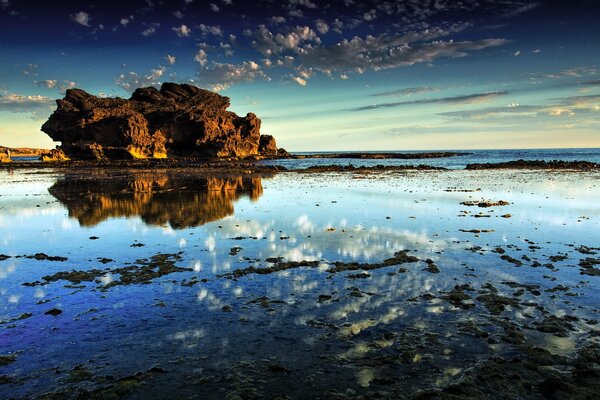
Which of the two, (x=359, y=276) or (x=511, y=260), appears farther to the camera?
(x=511, y=260)

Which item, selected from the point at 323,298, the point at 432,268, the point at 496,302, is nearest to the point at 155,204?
the point at 323,298

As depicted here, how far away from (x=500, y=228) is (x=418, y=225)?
13.2 feet

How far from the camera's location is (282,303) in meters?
9.88

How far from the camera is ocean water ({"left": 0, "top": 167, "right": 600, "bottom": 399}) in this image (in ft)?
21.9

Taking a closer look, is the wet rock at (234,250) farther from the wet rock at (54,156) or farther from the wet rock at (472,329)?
the wet rock at (54,156)

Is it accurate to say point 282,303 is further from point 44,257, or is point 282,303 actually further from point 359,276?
point 44,257

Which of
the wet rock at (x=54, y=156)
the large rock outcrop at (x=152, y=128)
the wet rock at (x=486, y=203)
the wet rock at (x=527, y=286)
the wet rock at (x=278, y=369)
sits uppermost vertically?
the large rock outcrop at (x=152, y=128)

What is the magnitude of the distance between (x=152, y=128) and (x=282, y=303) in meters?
147

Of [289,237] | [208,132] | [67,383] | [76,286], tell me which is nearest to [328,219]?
[289,237]

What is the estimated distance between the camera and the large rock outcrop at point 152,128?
4810 inches

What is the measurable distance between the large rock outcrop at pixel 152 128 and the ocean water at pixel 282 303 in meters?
113

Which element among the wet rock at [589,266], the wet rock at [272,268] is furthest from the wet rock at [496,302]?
the wet rock at [272,268]

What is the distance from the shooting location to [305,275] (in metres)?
12.1

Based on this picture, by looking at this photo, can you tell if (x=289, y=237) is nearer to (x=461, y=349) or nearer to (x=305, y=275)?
(x=305, y=275)
